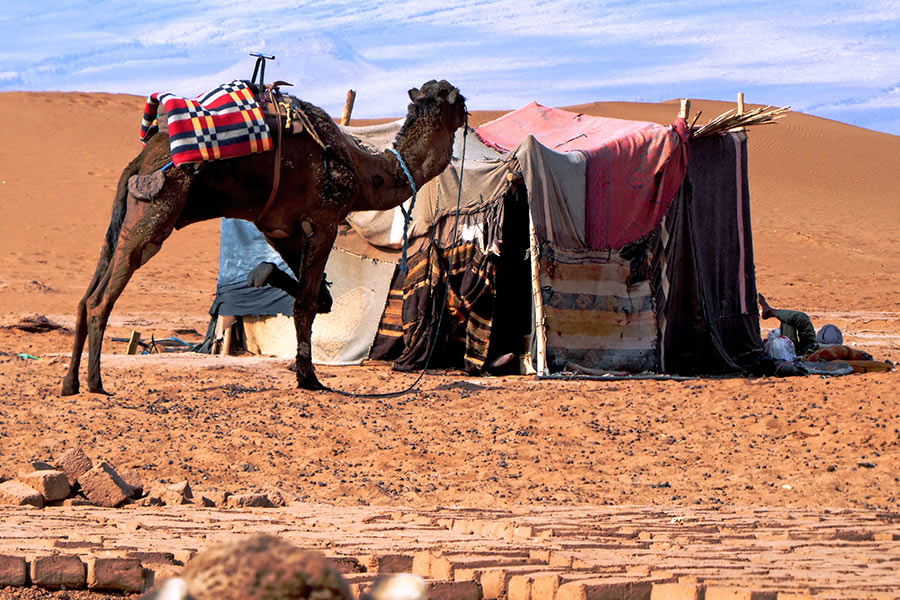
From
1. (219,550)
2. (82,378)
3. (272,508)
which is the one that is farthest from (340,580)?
(82,378)

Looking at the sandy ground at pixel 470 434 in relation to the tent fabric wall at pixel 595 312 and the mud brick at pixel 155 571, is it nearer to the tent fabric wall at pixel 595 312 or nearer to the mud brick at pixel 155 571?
the tent fabric wall at pixel 595 312

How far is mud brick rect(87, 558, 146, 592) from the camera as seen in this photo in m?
3.53

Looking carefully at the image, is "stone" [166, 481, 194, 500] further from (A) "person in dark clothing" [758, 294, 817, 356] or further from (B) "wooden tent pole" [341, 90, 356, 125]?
(B) "wooden tent pole" [341, 90, 356, 125]

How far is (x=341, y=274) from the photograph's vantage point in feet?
38.4

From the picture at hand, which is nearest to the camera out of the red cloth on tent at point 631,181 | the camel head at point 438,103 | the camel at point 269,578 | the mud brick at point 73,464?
the camel at point 269,578

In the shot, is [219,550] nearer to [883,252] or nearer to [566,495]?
[566,495]

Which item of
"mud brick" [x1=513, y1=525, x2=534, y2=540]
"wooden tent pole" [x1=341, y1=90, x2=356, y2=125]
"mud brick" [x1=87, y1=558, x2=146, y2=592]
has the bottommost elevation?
"mud brick" [x1=513, y1=525, x2=534, y2=540]

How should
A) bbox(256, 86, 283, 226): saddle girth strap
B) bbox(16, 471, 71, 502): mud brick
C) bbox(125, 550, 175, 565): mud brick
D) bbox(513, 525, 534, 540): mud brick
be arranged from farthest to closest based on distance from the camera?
bbox(256, 86, 283, 226): saddle girth strap → bbox(16, 471, 71, 502): mud brick → bbox(513, 525, 534, 540): mud brick → bbox(125, 550, 175, 565): mud brick

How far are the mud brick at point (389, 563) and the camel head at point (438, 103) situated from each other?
585 centimetres

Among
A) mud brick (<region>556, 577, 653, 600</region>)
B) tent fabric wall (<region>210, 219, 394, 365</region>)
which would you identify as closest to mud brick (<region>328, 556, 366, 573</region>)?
mud brick (<region>556, 577, 653, 600</region>)

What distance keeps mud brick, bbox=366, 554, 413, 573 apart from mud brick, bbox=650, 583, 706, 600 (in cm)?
83

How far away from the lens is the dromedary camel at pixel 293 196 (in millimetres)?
8125

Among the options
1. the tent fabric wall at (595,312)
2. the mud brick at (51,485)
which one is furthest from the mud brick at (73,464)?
the tent fabric wall at (595,312)

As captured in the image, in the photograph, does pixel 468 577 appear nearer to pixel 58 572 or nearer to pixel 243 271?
pixel 58 572
